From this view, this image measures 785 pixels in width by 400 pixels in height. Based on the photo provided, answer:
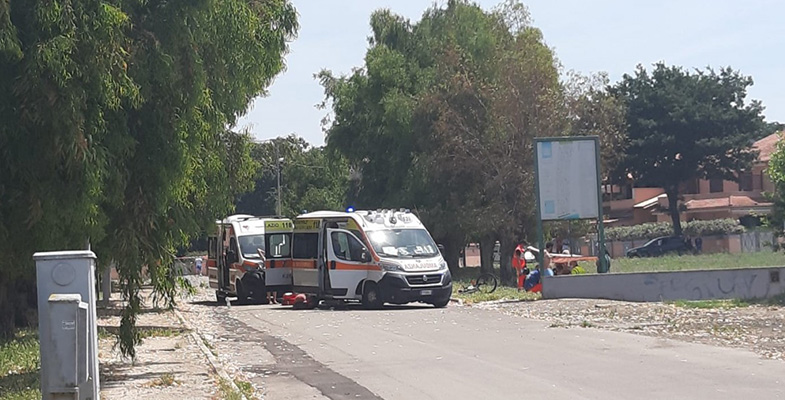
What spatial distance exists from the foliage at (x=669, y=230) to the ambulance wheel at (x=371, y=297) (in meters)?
50.7

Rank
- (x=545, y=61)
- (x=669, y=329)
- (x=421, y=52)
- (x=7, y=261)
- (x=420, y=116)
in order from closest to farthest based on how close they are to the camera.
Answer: (x=7, y=261), (x=669, y=329), (x=545, y=61), (x=420, y=116), (x=421, y=52)

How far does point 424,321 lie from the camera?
23.5 m

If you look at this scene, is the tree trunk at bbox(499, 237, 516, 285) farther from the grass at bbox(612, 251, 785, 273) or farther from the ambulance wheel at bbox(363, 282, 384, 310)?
the ambulance wheel at bbox(363, 282, 384, 310)

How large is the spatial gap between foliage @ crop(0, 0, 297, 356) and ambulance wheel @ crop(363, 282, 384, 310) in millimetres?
12187

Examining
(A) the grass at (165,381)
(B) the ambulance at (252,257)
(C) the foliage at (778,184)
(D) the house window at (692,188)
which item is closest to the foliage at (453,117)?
(C) the foliage at (778,184)

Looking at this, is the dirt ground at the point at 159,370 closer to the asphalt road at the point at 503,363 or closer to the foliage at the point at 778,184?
the asphalt road at the point at 503,363

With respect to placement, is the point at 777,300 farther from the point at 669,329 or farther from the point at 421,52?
the point at 421,52

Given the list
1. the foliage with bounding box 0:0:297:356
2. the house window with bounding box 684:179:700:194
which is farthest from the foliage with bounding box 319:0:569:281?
the house window with bounding box 684:179:700:194

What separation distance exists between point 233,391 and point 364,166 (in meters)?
42.3

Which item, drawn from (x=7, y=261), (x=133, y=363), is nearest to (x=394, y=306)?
(x=133, y=363)

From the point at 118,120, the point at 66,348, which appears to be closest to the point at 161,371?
the point at 118,120

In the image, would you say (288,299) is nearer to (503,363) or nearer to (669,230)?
(503,363)

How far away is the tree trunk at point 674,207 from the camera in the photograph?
75.9 m

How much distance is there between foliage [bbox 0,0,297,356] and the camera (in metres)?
12.6
